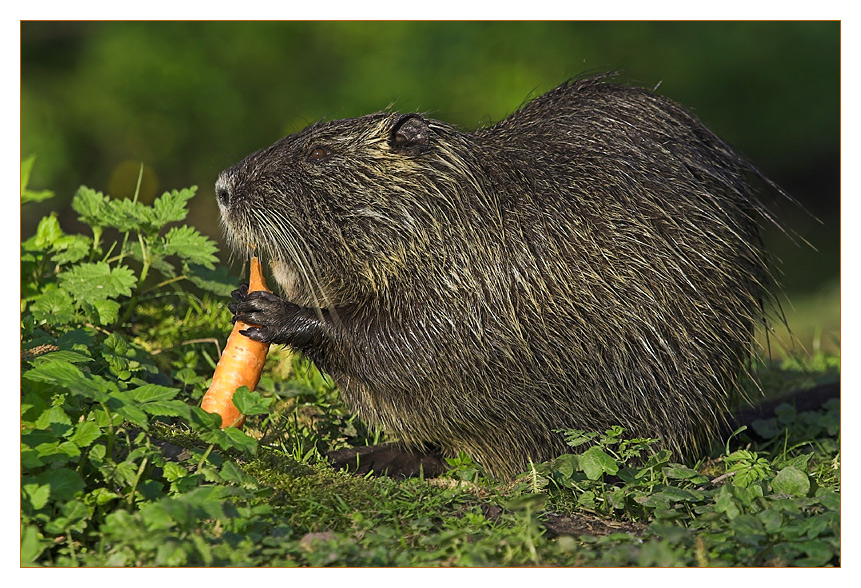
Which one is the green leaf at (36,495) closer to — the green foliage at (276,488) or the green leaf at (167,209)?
the green foliage at (276,488)

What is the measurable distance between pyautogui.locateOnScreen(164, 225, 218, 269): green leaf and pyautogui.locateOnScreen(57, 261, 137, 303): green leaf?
0.21m

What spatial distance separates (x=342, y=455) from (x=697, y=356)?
1.37 m

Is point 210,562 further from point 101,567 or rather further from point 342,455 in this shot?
point 342,455

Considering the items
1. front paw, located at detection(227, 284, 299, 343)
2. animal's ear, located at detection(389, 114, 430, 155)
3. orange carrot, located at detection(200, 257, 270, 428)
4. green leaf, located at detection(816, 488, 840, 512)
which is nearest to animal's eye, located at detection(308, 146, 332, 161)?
animal's ear, located at detection(389, 114, 430, 155)

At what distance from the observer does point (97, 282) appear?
3.73 metres

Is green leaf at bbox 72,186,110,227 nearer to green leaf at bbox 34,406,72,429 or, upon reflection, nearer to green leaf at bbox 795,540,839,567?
green leaf at bbox 34,406,72,429

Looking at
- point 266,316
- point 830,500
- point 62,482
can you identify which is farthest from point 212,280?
point 830,500

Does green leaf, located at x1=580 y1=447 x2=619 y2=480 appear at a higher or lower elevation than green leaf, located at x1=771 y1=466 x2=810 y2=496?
higher

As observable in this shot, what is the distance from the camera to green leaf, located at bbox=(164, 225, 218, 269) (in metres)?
3.79

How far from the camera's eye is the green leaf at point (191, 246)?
12.4 ft

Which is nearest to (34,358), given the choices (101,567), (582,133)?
(101,567)

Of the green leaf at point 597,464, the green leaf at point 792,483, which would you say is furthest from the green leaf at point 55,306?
the green leaf at point 792,483

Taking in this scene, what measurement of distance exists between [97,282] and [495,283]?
158 centimetres

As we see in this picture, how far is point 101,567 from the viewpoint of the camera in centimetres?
235
